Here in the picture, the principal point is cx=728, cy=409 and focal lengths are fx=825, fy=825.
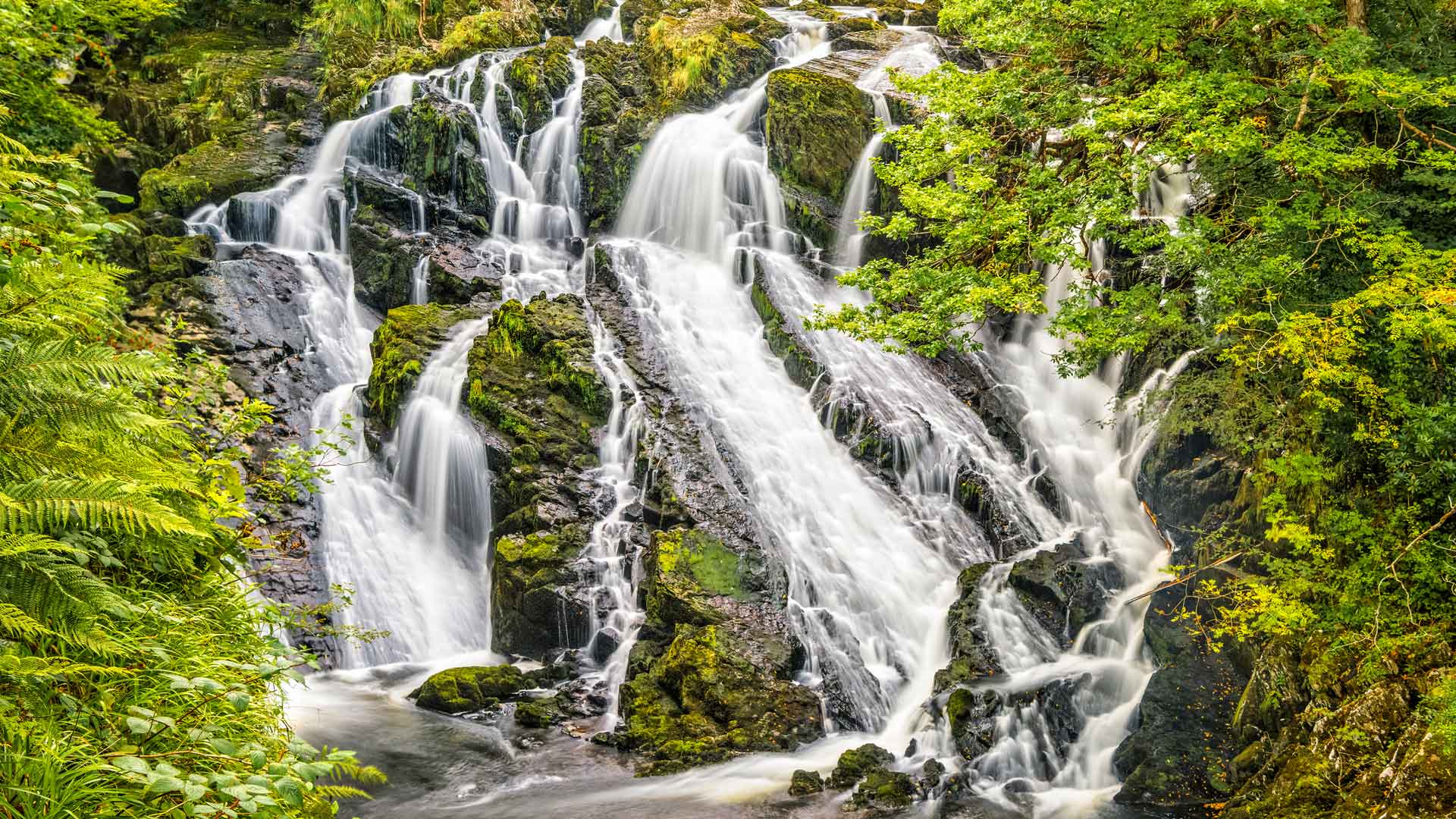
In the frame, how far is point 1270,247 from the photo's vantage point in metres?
7.89

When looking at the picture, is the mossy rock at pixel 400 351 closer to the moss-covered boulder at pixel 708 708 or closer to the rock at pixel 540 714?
the rock at pixel 540 714

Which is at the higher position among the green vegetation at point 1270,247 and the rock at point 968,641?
the green vegetation at point 1270,247

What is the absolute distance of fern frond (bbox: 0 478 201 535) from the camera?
265cm

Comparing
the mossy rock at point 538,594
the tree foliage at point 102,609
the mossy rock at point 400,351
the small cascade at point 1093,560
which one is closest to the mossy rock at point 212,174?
the mossy rock at point 400,351

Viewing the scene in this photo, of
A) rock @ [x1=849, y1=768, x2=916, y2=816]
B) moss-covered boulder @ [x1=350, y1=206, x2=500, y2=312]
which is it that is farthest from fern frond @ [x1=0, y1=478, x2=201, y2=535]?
moss-covered boulder @ [x1=350, y1=206, x2=500, y2=312]

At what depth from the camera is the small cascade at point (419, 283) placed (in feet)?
53.7

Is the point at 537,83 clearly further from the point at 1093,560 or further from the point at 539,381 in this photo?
the point at 1093,560

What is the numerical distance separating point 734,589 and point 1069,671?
13.1 feet

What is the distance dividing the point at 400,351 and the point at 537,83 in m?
9.84

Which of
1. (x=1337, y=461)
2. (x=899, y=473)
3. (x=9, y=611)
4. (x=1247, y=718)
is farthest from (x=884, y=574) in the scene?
(x=9, y=611)

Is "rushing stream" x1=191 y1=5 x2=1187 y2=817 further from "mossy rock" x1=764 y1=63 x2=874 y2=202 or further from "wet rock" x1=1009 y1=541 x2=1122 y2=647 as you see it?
"mossy rock" x1=764 y1=63 x2=874 y2=202

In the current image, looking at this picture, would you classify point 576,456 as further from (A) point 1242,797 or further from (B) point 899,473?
(A) point 1242,797

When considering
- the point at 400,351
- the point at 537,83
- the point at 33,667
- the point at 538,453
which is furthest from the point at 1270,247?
the point at 537,83

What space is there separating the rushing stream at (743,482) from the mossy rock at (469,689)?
0.72 feet
